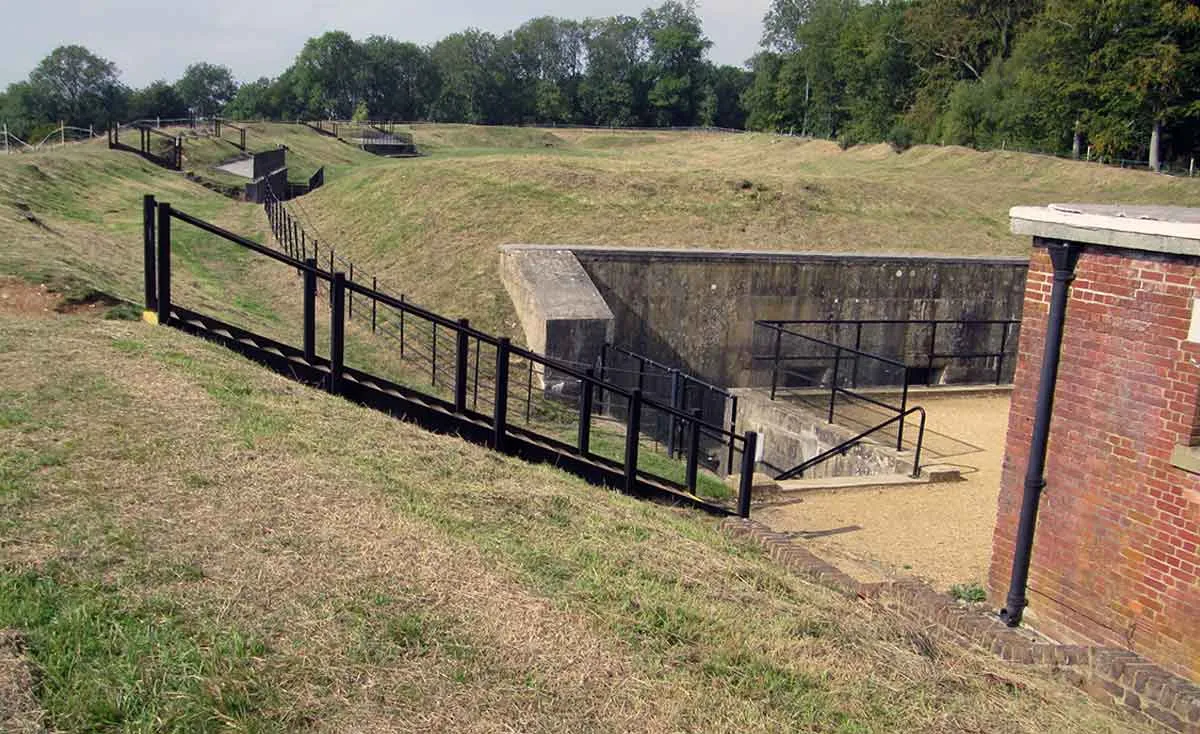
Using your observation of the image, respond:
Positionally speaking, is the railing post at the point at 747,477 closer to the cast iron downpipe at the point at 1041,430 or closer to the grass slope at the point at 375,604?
the grass slope at the point at 375,604

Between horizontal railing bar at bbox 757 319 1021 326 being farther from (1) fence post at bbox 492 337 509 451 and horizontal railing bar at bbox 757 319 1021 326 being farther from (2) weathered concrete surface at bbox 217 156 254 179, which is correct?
(2) weathered concrete surface at bbox 217 156 254 179

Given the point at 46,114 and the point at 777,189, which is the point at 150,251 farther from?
the point at 46,114

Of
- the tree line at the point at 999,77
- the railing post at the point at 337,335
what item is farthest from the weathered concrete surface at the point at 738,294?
the tree line at the point at 999,77

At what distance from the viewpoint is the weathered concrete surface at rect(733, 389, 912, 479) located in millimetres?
12883

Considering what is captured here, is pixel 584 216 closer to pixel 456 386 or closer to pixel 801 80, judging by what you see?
pixel 456 386

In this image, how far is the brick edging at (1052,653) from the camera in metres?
5.62

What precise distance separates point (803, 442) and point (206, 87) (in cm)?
13989

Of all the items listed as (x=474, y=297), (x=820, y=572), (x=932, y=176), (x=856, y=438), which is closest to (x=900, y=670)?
(x=820, y=572)

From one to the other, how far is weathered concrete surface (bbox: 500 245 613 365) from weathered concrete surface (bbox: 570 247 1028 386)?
75 centimetres

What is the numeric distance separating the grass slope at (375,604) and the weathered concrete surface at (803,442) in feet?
20.9

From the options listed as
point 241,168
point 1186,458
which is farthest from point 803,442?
point 241,168

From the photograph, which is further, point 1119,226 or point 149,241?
point 149,241

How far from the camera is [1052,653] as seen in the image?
6.13 metres

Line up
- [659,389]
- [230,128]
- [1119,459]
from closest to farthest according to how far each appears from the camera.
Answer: [1119,459] → [659,389] → [230,128]
